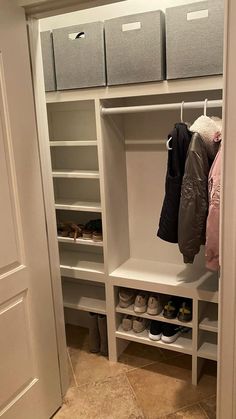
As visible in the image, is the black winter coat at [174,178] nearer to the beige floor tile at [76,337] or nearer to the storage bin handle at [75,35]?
the storage bin handle at [75,35]

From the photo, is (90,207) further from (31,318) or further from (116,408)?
(116,408)

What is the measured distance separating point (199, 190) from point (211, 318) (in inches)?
34.3

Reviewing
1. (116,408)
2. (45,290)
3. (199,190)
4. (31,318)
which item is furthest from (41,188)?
(116,408)

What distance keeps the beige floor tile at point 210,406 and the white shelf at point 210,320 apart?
15.3 inches

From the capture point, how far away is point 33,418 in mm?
1795

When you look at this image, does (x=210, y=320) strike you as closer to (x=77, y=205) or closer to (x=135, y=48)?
(x=77, y=205)

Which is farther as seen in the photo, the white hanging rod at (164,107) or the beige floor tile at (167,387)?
the beige floor tile at (167,387)

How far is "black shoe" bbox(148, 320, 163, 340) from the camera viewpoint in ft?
7.30

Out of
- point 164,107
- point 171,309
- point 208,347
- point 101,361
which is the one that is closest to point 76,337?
point 101,361

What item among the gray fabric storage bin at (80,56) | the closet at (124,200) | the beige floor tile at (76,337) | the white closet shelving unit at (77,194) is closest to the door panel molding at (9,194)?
the closet at (124,200)

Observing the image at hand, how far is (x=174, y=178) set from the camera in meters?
1.84

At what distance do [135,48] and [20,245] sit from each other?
1148 mm

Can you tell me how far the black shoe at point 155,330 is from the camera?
7.30 feet

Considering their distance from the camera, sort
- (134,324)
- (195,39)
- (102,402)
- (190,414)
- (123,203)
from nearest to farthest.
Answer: (195,39) → (190,414) → (102,402) → (134,324) → (123,203)
